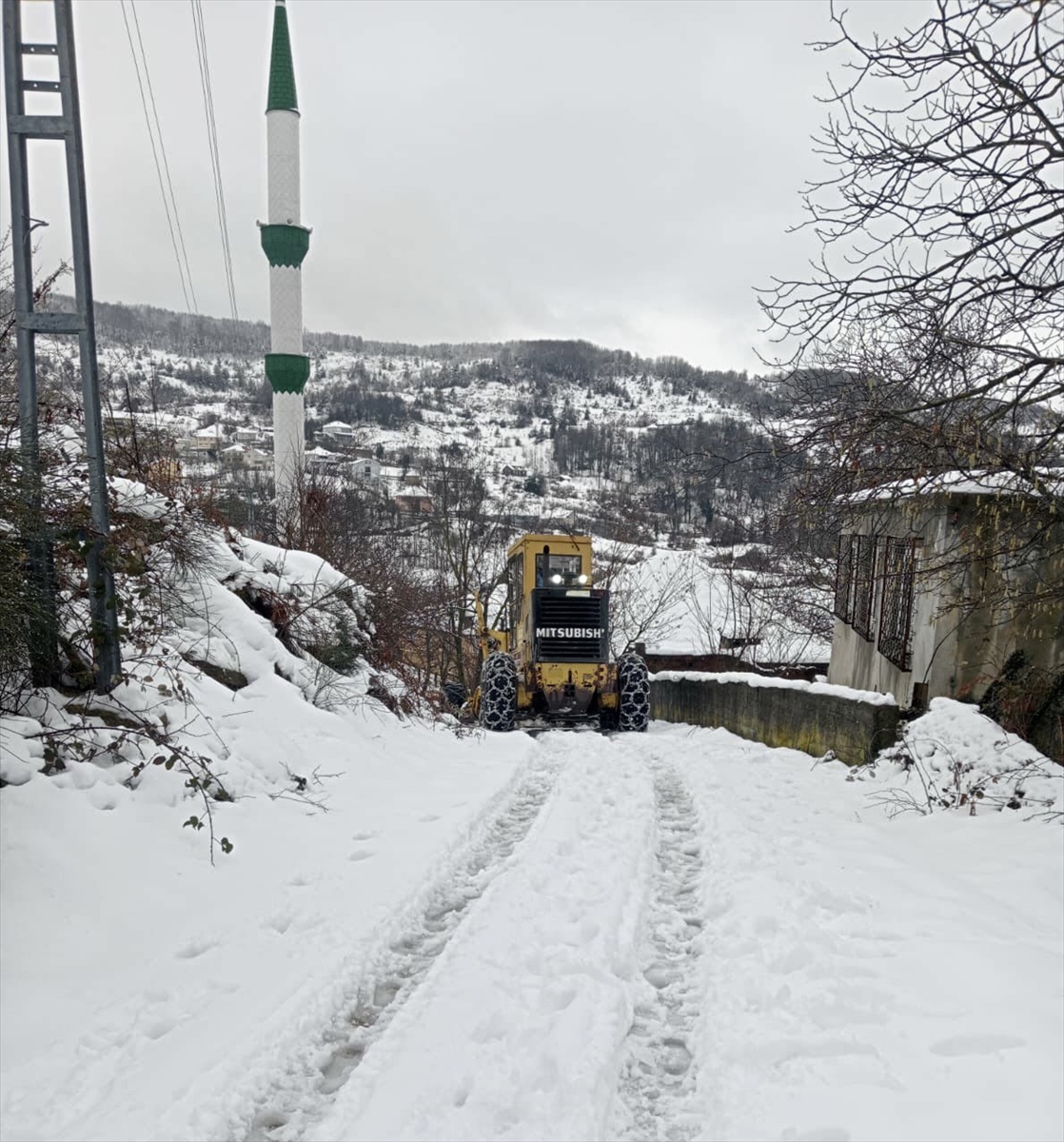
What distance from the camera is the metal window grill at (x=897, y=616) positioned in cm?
1062

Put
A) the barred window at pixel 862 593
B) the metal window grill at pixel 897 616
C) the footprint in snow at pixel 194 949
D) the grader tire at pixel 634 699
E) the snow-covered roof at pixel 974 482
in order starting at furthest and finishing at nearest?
the grader tire at pixel 634 699, the barred window at pixel 862 593, the metal window grill at pixel 897 616, the snow-covered roof at pixel 974 482, the footprint in snow at pixel 194 949

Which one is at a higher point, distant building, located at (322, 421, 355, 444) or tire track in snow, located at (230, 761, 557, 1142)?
distant building, located at (322, 421, 355, 444)

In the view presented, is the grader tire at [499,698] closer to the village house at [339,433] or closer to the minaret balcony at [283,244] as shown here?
the minaret balcony at [283,244]

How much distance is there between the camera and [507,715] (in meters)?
14.4

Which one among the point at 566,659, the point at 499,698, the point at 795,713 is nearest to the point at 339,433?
the point at 566,659

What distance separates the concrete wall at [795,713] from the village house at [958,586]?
649 millimetres

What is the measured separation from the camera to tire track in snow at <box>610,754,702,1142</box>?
10.6 ft

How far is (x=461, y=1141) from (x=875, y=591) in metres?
11.6

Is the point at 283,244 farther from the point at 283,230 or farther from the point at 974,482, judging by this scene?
the point at 974,482

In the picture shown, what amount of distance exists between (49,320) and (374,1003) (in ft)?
15.9

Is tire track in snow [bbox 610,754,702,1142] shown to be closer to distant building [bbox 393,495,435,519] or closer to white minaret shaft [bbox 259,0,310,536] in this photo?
white minaret shaft [bbox 259,0,310,536]

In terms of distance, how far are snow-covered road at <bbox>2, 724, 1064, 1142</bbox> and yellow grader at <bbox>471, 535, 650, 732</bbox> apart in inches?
326

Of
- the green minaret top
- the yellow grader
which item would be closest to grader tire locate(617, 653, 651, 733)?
the yellow grader

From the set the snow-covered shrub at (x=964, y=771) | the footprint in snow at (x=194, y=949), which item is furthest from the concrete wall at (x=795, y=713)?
the footprint in snow at (x=194, y=949)
